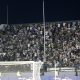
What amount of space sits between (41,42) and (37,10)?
12.5ft

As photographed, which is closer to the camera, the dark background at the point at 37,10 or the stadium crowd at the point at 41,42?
the stadium crowd at the point at 41,42

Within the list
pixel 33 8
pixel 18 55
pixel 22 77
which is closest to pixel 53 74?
pixel 22 77

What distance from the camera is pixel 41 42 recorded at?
107 feet

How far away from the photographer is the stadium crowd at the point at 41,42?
30.2m

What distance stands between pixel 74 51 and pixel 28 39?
188 inches

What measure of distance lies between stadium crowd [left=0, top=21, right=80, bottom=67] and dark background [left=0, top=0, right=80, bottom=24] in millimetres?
576

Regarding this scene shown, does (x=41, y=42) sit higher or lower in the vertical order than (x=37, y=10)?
lower

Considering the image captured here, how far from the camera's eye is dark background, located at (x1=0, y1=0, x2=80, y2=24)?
34375 millimetres

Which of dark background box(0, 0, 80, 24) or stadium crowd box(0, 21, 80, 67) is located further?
dark background box(0, 0, 80, 24)

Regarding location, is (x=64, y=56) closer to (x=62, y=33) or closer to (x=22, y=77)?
(x=62, y=33)

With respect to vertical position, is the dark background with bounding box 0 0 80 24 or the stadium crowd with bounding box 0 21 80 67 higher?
the dark background with bounding box 0 0 80 24

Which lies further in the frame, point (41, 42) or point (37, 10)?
point (37, 10)

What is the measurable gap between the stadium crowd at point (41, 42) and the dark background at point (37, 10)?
0.58m

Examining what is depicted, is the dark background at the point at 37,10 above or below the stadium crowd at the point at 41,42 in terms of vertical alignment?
above
